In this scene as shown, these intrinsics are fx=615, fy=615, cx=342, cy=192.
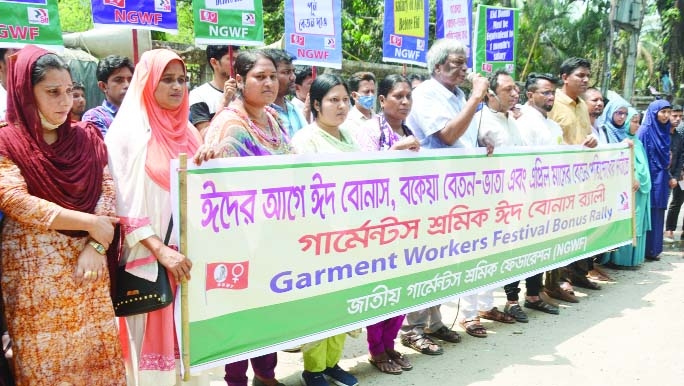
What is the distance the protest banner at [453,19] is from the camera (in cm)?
732

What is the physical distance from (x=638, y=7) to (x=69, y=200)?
472 inches

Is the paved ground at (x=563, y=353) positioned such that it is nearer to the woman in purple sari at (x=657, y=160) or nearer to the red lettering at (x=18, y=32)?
the woman in purple sari at (x=657, y=160)

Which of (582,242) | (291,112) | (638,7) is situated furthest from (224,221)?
(638,7)

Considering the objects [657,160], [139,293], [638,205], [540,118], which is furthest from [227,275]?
[657,160]

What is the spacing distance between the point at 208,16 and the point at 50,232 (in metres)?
3.07

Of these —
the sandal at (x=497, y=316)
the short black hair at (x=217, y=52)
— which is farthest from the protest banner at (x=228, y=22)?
the sandal at (x=497, y=316)

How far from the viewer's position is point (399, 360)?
12.6 ft

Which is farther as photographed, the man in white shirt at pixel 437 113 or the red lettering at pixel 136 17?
the red lettering at pixel 136 17

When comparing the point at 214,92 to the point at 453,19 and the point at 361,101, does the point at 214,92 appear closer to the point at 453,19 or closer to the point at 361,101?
the point at 361,101

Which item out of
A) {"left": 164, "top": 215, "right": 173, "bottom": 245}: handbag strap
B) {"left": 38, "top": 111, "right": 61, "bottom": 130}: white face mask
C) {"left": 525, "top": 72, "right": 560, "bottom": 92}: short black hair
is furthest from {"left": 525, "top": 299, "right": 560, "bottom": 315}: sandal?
{"left": 38, "top": 111, "right": 61, "bottom": 130}: white face mask

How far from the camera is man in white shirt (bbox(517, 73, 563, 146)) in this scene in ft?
16.9

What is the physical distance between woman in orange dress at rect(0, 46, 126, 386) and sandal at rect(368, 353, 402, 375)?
183 centimetres

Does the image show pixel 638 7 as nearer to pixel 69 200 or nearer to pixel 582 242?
pixel 582 242

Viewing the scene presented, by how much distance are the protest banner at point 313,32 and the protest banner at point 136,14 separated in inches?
46.9
